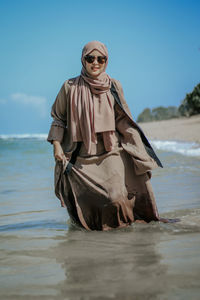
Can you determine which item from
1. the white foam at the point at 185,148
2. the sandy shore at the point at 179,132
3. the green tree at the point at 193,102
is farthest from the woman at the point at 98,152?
the green tree at the point at 193,102

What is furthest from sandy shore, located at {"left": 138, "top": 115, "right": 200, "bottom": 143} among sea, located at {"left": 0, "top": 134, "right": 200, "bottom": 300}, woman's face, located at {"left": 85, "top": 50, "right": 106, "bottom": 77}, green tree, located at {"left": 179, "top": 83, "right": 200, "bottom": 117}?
woman's face, located at {"left": 85, "top": 50, "right": 106, "bottom": 77}

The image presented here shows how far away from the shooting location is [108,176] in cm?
390

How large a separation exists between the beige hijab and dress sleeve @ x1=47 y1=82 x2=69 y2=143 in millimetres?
105

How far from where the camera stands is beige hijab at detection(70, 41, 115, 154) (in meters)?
3.87

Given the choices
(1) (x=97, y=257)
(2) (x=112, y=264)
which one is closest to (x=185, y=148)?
(1) (x=97, y=257)

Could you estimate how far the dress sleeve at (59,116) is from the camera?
13.1 feet

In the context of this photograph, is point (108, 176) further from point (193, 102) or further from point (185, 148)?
point (193, 102)

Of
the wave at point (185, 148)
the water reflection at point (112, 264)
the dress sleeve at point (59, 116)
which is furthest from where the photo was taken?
the wave at point (185, 148)

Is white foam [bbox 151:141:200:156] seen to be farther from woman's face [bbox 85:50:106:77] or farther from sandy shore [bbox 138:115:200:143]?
woman's face [bbox 85:50:106:77]

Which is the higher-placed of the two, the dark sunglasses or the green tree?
the green tree

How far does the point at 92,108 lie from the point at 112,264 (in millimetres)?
1462

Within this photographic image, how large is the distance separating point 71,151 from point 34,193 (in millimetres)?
2778

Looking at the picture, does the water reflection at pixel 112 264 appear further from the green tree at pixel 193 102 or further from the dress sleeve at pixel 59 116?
the green tree at pixel 193 102

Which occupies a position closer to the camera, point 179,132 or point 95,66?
point 95,66
